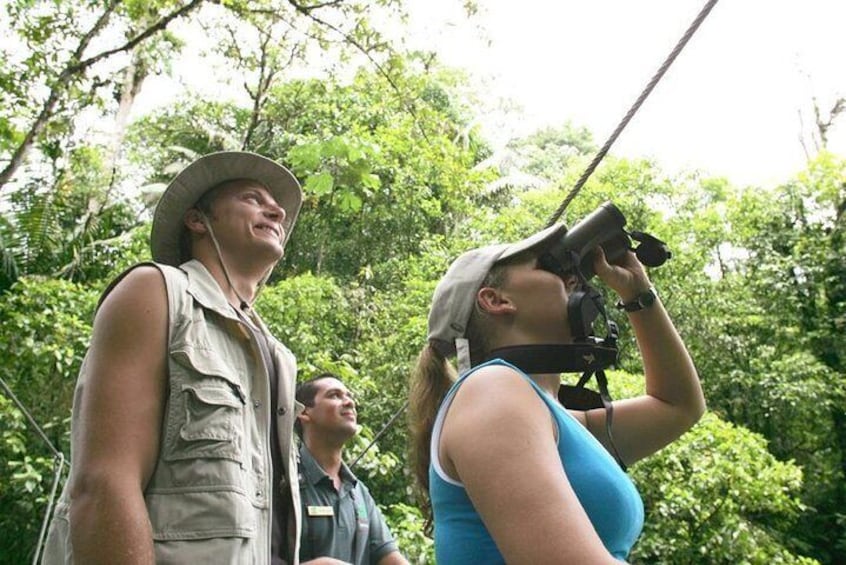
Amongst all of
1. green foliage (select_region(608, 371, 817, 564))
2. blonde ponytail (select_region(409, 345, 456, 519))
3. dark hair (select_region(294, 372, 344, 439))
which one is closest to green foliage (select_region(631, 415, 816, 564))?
green foliage (select_region(608, 371, 817, 564))

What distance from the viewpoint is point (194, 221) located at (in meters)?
1.53

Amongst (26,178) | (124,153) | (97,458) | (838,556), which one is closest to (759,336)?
(838,556)

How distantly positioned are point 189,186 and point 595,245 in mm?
788

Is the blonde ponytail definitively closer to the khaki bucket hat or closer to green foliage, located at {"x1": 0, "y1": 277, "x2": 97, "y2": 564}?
the khaki bucket hat

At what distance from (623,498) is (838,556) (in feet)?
36.7

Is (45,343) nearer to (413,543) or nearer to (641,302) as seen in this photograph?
(413,543)

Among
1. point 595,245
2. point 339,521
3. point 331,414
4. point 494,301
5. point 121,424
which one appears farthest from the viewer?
point 331,414

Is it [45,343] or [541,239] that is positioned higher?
[45,343]

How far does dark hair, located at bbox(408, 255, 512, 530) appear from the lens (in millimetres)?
1269

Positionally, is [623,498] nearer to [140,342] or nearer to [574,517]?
[574,517]

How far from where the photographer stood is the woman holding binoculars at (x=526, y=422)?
2.77ft

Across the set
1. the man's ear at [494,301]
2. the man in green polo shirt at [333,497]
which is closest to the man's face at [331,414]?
the man in green polo shirt at [333,497]

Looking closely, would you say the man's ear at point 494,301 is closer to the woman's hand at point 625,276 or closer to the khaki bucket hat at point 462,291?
the khaki bucket hat at point 462,291

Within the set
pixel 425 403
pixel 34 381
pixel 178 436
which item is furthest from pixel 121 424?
pixel 34 381
